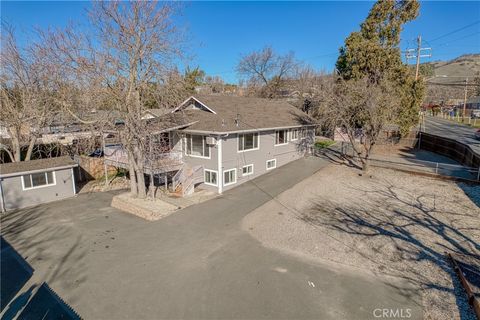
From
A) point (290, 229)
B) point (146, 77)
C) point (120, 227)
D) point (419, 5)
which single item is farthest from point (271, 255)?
point (419, 5)

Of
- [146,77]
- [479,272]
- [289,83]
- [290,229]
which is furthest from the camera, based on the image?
[289,83]

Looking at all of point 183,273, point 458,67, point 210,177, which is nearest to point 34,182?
point 210,177

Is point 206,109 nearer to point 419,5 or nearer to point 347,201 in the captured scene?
point 347,201

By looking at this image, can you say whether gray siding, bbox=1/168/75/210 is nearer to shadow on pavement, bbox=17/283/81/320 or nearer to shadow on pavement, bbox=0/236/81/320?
shadow on pavement, bbox=0/236/81/320

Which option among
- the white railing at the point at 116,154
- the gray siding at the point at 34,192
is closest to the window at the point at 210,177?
the white railing at the point at 116,154

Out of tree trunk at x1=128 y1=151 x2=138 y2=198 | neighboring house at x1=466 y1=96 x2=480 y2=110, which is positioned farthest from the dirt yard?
neighboring house at x1=466 y1=96 x2=480 y2=110

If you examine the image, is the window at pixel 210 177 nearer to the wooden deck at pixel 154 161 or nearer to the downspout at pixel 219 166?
the downspout at pixel 219 166

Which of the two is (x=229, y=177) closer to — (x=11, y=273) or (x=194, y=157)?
(x=194, y=157)
